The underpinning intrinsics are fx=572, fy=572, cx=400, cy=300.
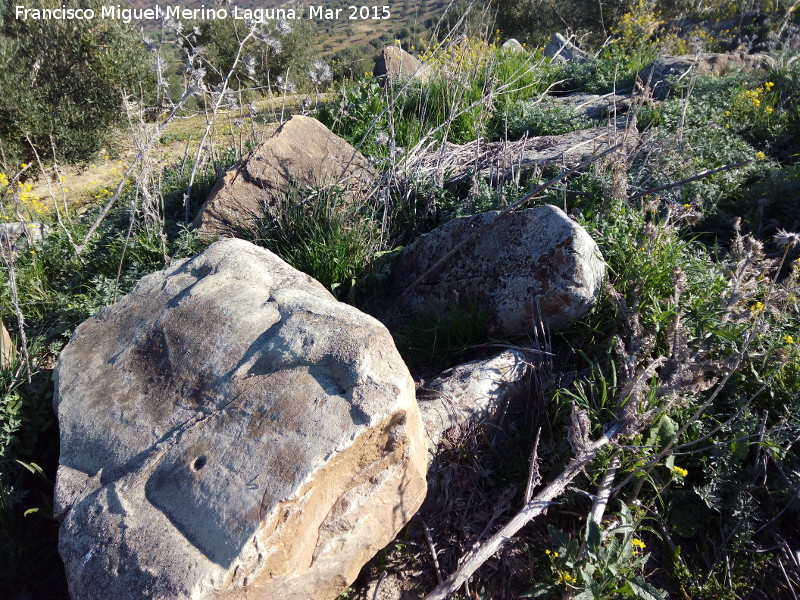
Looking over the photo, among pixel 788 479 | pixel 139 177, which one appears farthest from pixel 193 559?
pixel 139 177

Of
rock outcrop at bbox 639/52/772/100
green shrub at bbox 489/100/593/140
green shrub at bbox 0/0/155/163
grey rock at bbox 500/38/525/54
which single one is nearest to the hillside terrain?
green shrub at bbox 489/100/593/140

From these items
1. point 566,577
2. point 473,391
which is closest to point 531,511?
point 566,577

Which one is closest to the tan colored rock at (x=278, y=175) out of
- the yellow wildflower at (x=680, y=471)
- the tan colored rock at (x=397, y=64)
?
the tan colored rock at (x=397, y=64)

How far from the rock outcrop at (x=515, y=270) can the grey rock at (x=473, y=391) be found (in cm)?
31

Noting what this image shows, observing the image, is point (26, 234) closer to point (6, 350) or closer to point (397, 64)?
point (6, 350)

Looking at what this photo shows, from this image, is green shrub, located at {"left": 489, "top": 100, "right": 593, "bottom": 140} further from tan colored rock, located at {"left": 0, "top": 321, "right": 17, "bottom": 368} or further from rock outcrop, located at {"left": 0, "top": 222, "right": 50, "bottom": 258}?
tan colored rock, located at {"left": 0, "top": 321, "right": 17, "bottom": 368}

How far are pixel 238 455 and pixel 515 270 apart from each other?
1.89 metres

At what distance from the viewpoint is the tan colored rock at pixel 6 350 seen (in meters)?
3.22

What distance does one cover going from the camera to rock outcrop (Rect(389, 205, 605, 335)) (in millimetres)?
3105

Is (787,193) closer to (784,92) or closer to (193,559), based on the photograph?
(784,92)

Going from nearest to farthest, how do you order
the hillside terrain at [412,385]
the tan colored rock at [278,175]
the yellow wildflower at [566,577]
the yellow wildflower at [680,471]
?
the hillside terrain at [412,385] → the yellow wildflower at [566,577] → the yellow wildflower at [680,471] → the tan colored rock at [278,175]

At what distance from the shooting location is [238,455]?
6.86ft

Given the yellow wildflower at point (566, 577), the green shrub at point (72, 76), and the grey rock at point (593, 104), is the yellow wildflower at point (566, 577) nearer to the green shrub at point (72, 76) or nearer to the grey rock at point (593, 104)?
the grey rock at point (593, 104)

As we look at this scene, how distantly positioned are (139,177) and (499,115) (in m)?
3.66
